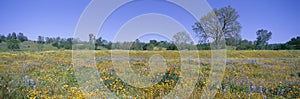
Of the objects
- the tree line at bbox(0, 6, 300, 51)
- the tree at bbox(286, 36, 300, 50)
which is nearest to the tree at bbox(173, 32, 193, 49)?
the tree line at bbox(0, 6, 300, 51)

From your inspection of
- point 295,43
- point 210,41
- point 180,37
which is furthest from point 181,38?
point 295,43

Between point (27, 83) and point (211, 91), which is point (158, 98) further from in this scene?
point (27, 83)

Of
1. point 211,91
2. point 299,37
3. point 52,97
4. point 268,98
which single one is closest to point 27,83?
point 52,97

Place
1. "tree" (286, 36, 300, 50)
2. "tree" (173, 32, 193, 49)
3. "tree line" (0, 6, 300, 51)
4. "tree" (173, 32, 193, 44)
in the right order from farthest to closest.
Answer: "tree" (286, 36, 300, 50) < "tree line" (0, 6, 300, 51) < "tree" (173, 32, 193, 49) < "tree" (173, 32, 193, 44)

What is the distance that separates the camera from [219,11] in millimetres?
32125

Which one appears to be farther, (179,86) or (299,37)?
(299,37)

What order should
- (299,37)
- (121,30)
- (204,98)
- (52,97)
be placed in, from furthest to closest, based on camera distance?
(299,37)
(121,30)
(204,98)
(52,97)

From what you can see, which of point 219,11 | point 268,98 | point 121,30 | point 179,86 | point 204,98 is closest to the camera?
point 204,98

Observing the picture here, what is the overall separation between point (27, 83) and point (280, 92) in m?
7.14

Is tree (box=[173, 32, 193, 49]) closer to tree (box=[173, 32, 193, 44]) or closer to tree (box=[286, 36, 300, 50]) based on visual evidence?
tree (box=[173, 32, 193, 44])

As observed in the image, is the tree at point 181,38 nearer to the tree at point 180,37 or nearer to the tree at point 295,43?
the tree at point 180,37

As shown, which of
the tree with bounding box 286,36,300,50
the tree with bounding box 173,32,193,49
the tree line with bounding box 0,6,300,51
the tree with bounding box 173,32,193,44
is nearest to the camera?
the tree with bounding box 173,32,193,44

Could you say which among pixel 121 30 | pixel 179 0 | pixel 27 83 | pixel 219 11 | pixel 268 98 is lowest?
pixel 268 98

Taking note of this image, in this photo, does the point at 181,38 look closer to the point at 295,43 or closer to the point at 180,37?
the point at 180,37
